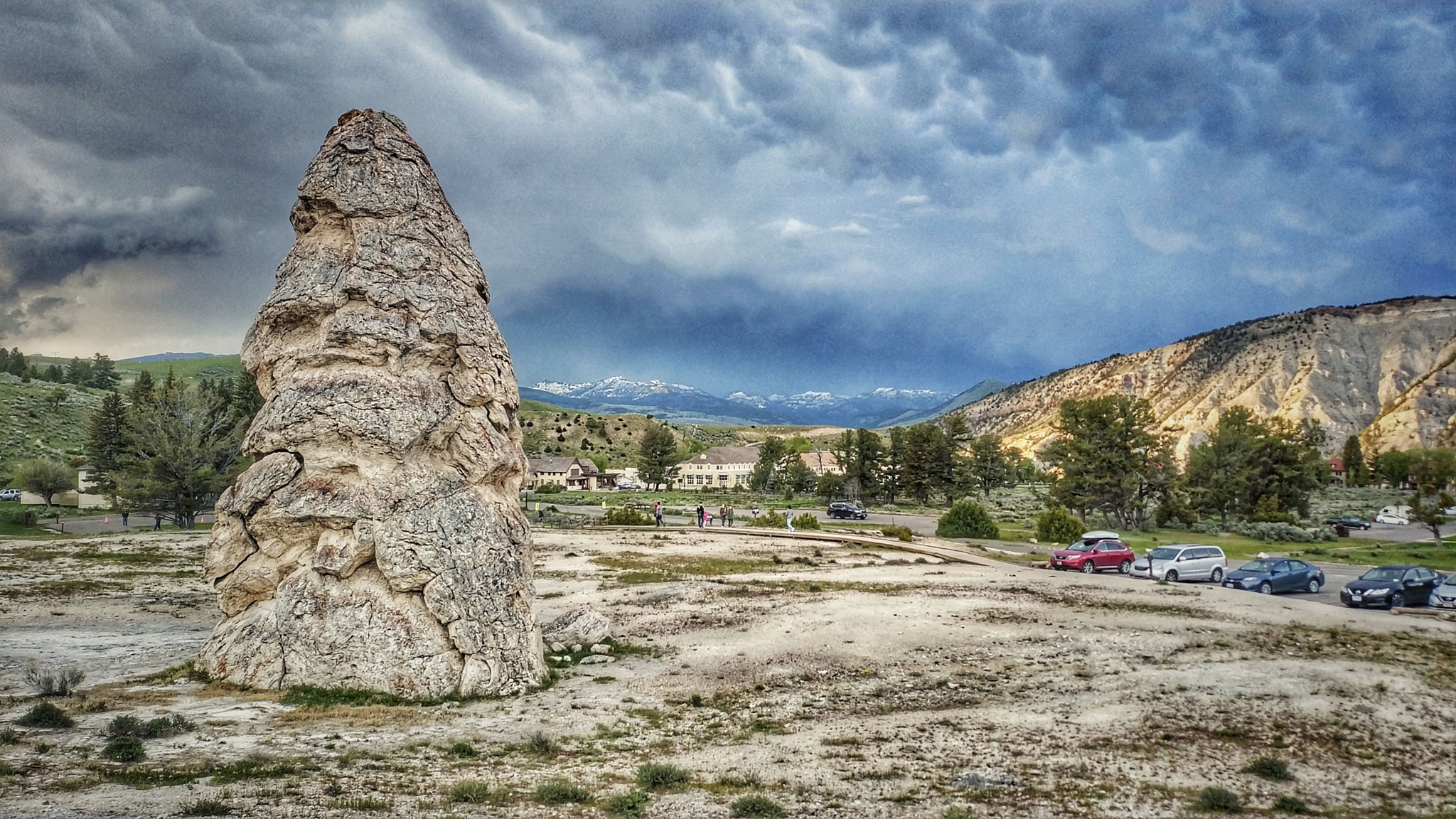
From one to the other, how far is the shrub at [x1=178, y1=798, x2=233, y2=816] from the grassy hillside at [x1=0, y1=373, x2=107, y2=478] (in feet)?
377

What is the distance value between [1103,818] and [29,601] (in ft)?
108

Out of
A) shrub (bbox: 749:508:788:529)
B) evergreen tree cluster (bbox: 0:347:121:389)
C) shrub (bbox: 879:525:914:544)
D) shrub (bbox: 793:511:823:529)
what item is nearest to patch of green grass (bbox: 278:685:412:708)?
shrub (bbox: 879:525:914:544)

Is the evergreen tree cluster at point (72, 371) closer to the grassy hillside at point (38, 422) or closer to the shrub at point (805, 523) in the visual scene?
the grassy hillside at point (38, 422)

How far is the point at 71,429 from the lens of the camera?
356ft

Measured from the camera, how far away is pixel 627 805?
31.0ft

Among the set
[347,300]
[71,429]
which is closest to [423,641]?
[347,300]

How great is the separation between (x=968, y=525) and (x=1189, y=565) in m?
23.5

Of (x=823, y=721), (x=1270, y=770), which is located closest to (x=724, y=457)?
(x=823, y=721)

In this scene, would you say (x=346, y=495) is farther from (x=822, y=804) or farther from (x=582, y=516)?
(x=582, y=516)

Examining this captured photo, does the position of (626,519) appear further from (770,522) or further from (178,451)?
(178,451)

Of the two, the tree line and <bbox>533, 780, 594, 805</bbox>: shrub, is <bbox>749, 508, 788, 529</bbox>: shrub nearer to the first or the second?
the tree line

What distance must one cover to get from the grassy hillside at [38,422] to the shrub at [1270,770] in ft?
406

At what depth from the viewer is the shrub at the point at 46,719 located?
11930mm

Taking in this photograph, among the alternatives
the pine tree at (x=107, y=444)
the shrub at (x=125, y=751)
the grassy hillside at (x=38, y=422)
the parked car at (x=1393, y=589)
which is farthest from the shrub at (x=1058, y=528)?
the grassy hillside at (x=38, y=422)
